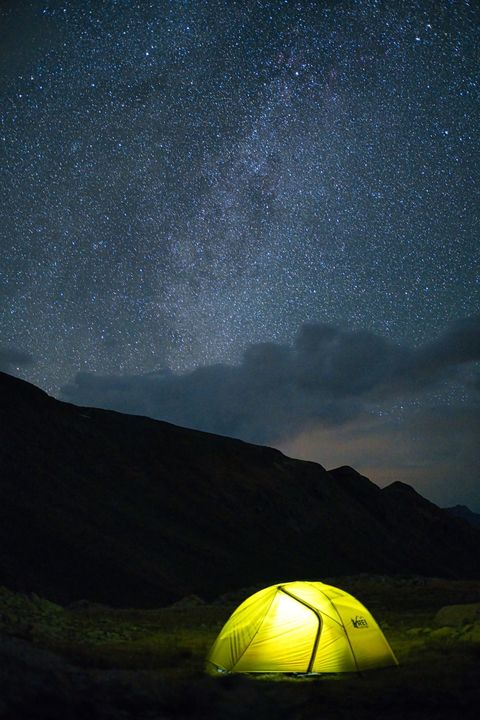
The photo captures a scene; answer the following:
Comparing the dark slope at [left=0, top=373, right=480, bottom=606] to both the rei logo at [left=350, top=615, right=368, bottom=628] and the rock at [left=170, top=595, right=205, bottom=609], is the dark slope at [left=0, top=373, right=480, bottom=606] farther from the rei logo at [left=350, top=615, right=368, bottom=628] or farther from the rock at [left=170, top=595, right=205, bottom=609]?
the rei logo at [left=350, top=615, right=368, bottom=628]

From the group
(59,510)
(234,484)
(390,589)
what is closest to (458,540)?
(234,484)

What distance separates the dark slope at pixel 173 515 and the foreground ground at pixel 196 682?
46.9 ft

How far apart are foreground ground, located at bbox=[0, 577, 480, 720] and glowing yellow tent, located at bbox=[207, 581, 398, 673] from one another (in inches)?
11.7

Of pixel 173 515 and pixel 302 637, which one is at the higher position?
pixel 173 515

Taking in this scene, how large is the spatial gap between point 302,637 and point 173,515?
40499 millimetres

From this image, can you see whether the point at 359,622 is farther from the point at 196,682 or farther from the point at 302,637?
the point at 196,682

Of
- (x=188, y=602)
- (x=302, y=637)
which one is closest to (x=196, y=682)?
(x=302, y=637)

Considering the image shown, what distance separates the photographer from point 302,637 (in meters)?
10.2

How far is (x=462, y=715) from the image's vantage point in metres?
7.01

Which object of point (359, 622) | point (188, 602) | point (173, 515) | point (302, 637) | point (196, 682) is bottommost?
point (188, 602)

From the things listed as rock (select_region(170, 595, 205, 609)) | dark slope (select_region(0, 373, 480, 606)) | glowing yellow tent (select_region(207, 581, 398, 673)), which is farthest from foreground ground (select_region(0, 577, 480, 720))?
dark slope (select_region(0, 373, 480, 606))

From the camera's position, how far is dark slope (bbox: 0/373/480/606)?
33.2m

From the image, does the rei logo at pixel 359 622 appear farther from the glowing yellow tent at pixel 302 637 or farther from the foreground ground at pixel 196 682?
the foreground ground at pixel 196 682

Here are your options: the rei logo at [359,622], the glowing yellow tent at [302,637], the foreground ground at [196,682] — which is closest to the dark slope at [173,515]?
the foreground ground at [196,682]
